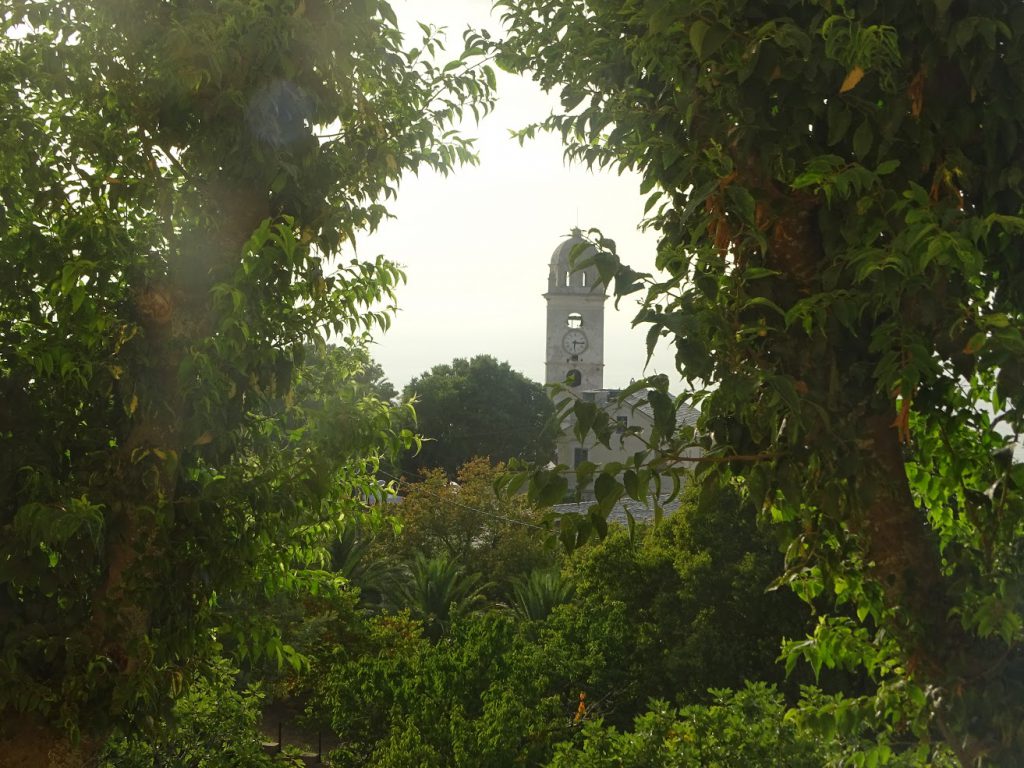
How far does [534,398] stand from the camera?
58969mm

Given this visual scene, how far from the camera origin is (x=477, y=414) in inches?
2234

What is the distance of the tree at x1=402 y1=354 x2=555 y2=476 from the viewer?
183ft

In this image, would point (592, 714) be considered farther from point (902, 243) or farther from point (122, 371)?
point (902, 243)

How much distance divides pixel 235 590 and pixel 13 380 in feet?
4.85

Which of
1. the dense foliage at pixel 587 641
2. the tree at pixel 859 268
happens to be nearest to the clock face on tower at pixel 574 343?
the dense foliage at pixel 587 641

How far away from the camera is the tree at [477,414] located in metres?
55.8

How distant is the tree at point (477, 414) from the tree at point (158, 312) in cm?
4828

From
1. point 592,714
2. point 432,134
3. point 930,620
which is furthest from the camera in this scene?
point 592,714

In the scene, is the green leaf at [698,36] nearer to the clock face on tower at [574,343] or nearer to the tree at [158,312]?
the tree at [158,312]

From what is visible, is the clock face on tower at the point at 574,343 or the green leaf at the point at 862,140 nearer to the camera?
the green leaf at the point at 862,140

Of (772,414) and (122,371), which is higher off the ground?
(122,371)

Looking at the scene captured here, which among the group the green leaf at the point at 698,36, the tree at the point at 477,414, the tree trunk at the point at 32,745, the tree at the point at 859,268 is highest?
the tree at the point at 477,414

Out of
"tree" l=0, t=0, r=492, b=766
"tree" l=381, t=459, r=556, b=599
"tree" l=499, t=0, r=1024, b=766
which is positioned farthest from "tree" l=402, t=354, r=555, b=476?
"tree" l=499, t=0, r=1024, b=766

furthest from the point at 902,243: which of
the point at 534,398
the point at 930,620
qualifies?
the point at 534,398
